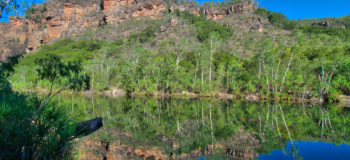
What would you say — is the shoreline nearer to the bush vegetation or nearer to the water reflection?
the water reflection

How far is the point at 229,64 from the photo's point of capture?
125ft

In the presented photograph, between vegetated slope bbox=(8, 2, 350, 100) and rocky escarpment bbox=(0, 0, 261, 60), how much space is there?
70.1 feet

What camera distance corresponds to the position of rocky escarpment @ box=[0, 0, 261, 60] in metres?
103

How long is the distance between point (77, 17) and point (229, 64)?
99358 millimetres

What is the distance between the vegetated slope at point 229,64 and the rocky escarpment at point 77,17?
841 inches

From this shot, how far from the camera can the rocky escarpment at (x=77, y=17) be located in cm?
10294

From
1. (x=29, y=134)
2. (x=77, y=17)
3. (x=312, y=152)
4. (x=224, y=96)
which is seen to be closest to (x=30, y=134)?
(x=29, y=134)

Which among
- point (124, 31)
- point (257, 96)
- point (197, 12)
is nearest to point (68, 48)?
point (124, 31)

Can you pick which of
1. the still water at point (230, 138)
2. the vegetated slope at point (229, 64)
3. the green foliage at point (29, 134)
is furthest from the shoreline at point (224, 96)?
the green foliage at point (29, 134)

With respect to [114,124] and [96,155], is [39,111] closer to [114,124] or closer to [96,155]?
[96,155]

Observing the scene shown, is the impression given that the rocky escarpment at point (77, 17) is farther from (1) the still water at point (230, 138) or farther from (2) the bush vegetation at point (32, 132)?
(2) the bush vegetation at point (32, 132)

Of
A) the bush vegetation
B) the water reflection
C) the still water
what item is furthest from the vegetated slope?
the bush vegetation

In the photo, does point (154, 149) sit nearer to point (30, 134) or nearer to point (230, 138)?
point (230, 138)

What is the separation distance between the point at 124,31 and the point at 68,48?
2476cm
